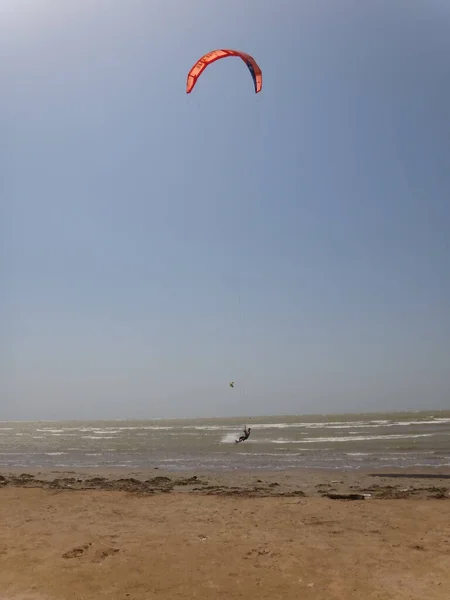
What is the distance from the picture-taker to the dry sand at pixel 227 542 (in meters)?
5.67

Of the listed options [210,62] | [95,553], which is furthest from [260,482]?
[210,62]

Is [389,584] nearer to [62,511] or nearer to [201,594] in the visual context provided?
[201,594]

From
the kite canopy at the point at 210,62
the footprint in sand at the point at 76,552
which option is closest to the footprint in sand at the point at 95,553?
the footprint in sand at the point at 76,552

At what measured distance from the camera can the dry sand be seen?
18.6 feet

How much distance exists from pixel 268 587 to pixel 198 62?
13227 mm

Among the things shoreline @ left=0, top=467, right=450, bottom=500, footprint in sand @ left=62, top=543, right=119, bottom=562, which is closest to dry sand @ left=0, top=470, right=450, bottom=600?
footprint in sand @ left=62, top=543, right=119, bottom=562

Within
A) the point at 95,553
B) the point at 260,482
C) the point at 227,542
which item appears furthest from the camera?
the point at 260,482

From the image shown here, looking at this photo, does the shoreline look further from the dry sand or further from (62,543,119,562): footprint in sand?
(62,543,119,562): footprint in sand

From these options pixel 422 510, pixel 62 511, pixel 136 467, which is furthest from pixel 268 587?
pixel 136 467

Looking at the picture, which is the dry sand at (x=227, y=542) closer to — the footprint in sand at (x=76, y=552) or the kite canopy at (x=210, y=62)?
the footprint in sand at (x=76, y=552)

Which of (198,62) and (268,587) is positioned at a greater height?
(198,62)

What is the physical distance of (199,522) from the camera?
9.07 meters

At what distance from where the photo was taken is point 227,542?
7.57 meters

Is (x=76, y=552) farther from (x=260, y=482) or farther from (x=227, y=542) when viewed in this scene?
(x=260, y=482)
